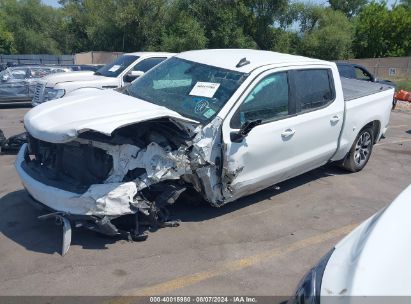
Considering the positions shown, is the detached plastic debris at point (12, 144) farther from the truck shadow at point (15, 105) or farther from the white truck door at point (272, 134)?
the truck shadow at point (15, 105)

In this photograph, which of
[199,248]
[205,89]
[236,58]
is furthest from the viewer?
[236,58]

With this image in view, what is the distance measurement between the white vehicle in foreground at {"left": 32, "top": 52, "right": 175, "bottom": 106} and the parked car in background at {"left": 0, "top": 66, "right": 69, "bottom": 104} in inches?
147

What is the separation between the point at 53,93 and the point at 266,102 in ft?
22.9

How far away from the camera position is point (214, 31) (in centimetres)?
3806

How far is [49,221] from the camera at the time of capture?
484cm

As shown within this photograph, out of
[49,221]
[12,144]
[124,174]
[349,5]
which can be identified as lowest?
[12,144]

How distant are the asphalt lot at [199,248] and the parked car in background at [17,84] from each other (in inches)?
358

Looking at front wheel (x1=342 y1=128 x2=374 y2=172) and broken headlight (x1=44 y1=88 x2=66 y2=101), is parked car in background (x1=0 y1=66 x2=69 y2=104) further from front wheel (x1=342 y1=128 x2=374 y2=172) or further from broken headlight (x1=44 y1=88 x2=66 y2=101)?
front wheel (x1=342 y1=128 x2=374 y2=172)

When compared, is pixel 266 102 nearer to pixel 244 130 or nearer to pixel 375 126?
pixel 244 130

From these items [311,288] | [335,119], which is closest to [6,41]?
[335,119]

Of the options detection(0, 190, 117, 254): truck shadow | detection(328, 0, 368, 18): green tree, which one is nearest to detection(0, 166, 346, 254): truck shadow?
detection(0, 190, 117, 254): truck shadow

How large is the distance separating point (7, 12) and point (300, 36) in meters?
39.5

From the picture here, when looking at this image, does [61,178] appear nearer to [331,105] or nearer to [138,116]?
[138,116]

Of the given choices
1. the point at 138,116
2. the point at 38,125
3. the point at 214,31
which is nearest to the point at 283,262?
the point at 138,116
